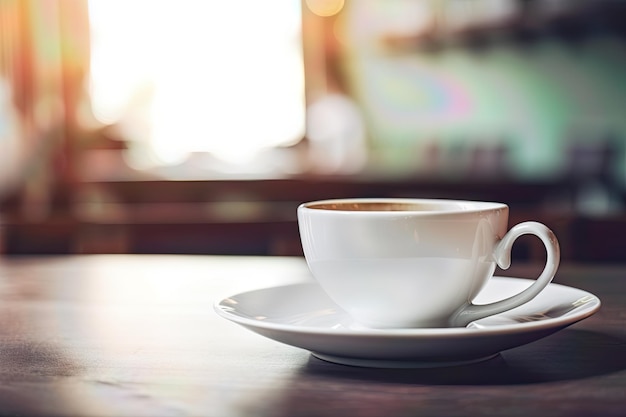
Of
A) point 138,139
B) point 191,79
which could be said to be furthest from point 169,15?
point 138,139

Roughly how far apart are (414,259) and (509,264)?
0.21 feet

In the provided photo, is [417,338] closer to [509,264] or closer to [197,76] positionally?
[509,264]

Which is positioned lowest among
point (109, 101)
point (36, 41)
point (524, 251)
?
point (524, 251)

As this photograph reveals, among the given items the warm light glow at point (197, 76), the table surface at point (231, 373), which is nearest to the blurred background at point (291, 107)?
the warm light glow at point (197, 76)

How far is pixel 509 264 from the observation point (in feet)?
1.63

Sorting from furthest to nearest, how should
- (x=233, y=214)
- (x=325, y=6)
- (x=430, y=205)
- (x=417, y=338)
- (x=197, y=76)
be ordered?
1. (x=197, y=76)
2. (x=325, y=6)
3. (x=233, y=214)
4. (x=430, y=205)
5. (x=417, y=338)

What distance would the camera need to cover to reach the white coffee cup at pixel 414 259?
1.55ft

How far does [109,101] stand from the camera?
11.0 ft

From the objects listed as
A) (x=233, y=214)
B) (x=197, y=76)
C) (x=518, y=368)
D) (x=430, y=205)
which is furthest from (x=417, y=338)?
(x=197, y=76)

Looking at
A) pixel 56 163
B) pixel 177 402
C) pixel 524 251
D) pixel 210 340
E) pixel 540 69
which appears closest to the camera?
pixel 177 402

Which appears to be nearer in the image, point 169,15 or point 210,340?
point 210,340

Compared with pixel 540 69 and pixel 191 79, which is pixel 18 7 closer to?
pixel 191 79

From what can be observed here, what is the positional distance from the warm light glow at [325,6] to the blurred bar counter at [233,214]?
2.55 ft

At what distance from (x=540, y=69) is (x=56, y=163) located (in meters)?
1.86
